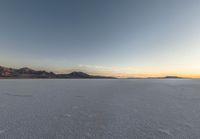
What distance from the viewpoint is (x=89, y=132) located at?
8.65ft

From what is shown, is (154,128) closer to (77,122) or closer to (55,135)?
(77,122)

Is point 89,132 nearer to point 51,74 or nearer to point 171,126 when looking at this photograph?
point 171,126

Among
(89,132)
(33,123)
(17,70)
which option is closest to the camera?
(89,132)

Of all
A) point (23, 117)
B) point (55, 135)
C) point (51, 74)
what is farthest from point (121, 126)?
point (51, 74)

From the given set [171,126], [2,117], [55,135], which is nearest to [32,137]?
[55,135]

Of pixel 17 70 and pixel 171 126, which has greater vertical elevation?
pixel 17 70

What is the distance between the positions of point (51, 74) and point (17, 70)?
91.0 feet

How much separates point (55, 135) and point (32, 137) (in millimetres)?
445

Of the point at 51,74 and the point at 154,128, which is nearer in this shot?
the point at 154,128

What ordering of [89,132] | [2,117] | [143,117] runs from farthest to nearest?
[143,117]
[2,117]
[89,132]

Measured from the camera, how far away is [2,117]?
11.3ft

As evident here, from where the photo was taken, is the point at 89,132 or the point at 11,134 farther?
the point at 89,132

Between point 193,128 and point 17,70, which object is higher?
point 17,70

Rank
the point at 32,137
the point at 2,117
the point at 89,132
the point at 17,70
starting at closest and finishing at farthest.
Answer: the point at 32,137 < the point at 89,132 < the point at 2,117 < the point at 17,70
